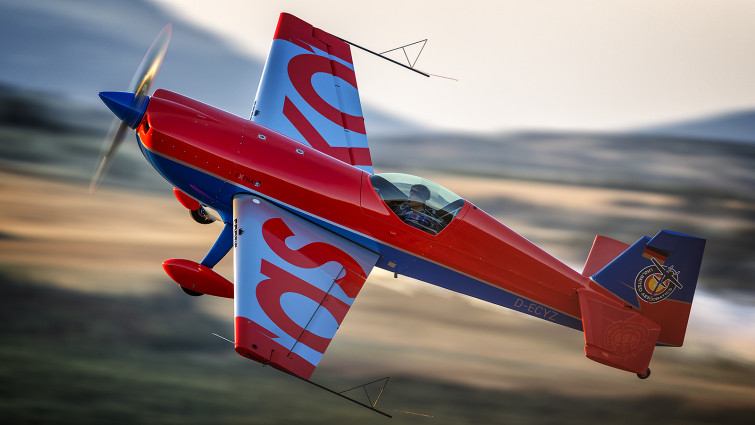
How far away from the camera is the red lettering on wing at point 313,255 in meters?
9.04

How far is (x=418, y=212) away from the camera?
9523 millimetres

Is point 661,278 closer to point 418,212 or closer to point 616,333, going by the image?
point 616,333

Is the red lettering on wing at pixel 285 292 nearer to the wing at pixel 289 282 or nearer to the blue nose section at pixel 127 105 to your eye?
the wing at pixel 289 282

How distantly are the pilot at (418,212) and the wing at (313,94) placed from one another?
1653mm

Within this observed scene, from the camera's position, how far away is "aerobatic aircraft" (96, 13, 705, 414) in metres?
8.97

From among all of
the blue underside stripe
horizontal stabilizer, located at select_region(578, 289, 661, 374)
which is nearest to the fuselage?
the blue underside stripe

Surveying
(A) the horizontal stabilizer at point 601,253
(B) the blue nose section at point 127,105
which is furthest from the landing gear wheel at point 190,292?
(A) the horizontal stabilizer at point 601,253

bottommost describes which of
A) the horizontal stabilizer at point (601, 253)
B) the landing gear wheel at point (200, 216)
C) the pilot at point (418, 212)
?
the landing gear wheel at point (200, 216)

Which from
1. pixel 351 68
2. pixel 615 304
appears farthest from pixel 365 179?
pixel 615 304

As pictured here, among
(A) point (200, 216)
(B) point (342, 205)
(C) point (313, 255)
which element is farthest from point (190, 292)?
(B) point (342, 205)

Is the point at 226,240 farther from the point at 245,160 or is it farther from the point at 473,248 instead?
the point at 473,248

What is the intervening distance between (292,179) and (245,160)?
70 cm

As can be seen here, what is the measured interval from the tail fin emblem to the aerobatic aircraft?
15 mm

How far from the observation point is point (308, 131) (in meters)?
10.9
